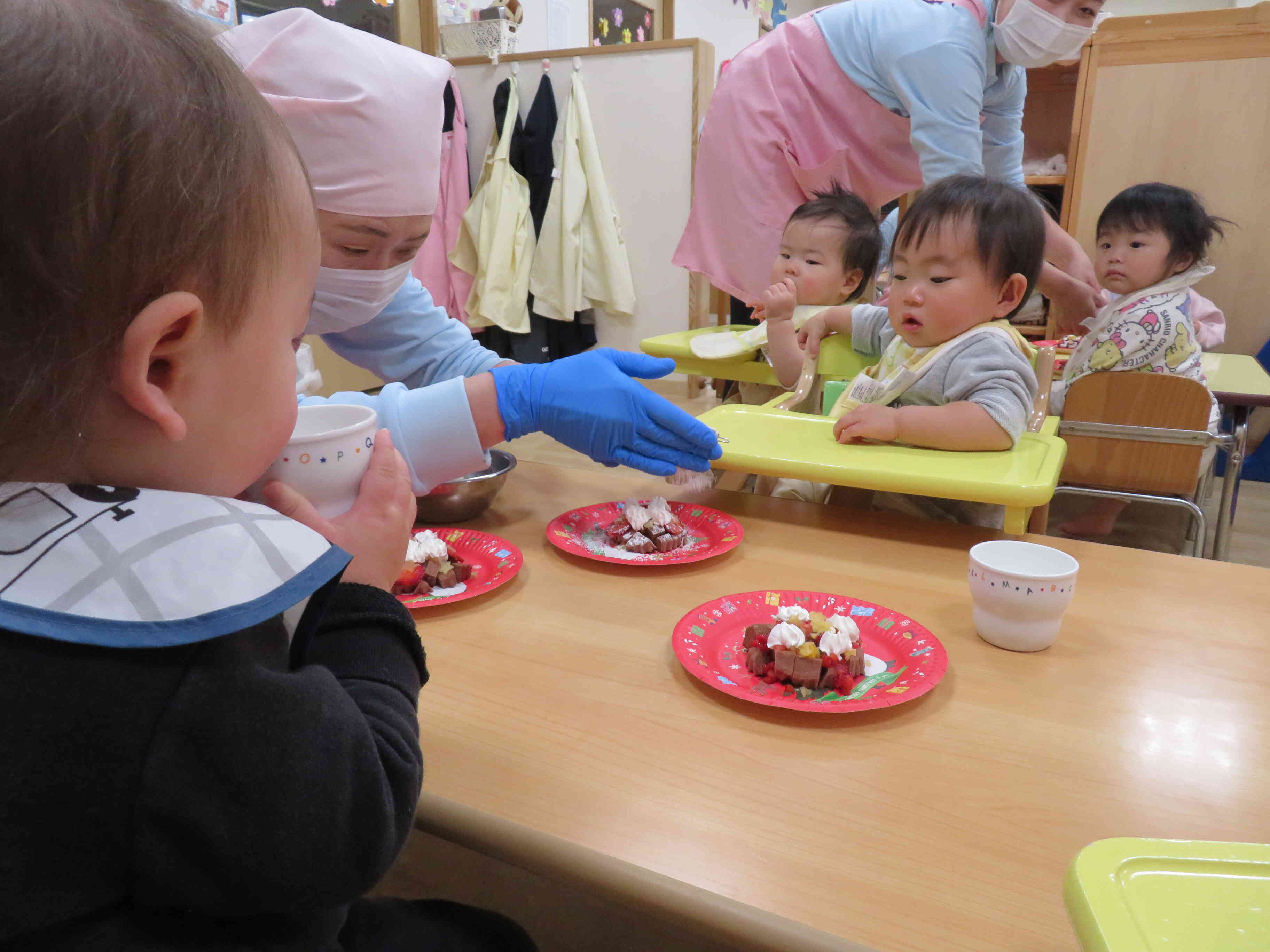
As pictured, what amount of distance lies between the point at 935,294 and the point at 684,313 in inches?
97.6

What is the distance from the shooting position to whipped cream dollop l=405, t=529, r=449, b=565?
867 millimetres

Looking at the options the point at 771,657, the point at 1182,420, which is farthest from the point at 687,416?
the point at 1182,420

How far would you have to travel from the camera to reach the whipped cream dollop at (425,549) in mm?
867

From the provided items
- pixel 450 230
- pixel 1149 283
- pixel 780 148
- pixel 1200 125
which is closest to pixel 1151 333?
pixel 1149 283

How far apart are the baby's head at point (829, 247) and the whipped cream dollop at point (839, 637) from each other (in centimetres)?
151

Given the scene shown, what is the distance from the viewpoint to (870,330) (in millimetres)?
1671

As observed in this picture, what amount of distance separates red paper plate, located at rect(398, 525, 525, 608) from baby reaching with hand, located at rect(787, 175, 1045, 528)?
57cm

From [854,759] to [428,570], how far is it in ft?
1.50

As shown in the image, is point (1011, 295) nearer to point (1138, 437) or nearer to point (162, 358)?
point (1138, 437)

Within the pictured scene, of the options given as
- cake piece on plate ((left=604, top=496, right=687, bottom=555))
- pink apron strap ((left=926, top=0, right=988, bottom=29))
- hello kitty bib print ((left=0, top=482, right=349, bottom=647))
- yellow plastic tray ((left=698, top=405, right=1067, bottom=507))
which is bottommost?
cake piece on plate ((left=604, top=496, right=687, bottom=555))

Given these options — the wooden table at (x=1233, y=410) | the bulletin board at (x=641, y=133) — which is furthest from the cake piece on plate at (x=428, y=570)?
the bulletin board at (x=641, y=133)

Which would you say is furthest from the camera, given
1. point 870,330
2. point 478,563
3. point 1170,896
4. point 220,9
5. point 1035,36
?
point 220,9

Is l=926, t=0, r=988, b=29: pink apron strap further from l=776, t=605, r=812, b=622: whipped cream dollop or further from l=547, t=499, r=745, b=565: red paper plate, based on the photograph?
l=776, t=605, r=812, b=622: whipped cream dollop

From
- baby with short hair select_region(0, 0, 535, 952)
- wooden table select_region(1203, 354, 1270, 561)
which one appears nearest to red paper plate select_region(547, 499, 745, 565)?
baby with short hair select_region(0, 0, 535, 952)
